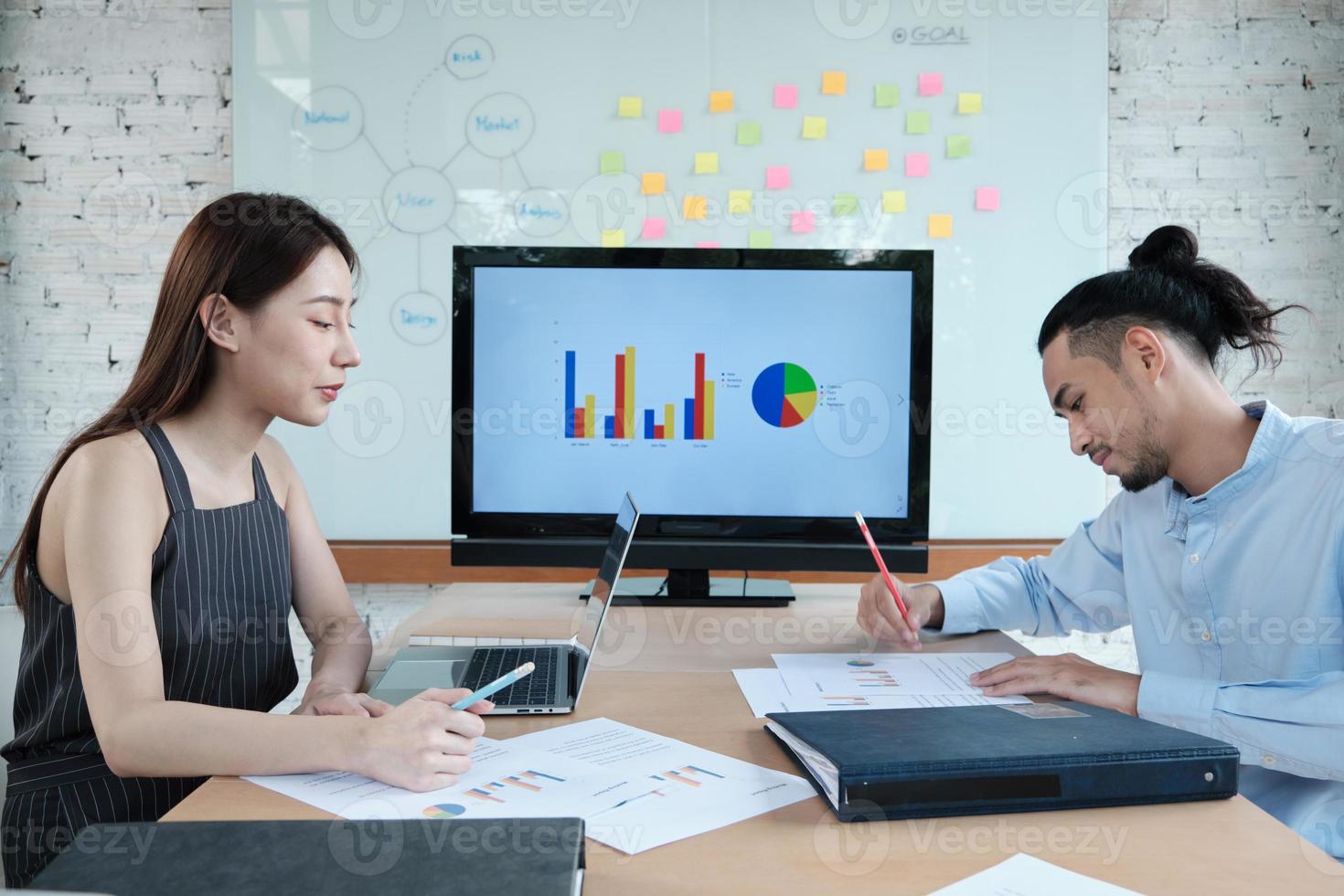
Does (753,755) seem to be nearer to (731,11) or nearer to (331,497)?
(331,497)

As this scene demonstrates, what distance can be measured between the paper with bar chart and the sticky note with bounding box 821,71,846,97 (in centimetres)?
103

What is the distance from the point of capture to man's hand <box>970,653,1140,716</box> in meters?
0.94

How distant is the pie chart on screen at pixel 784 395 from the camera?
151 cm

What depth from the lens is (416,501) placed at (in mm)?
2375

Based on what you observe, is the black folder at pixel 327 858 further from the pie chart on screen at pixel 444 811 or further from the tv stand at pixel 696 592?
the tv stand at pixel 696 592

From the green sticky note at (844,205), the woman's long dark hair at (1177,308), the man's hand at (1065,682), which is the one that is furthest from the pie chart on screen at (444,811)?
the green sticky note at (844,205)

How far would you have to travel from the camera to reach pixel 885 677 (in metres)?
1.04

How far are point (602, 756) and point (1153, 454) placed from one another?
0.79 meters

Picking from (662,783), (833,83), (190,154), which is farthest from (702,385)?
(190,154)

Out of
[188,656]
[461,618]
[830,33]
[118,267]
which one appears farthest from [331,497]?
[830,33]

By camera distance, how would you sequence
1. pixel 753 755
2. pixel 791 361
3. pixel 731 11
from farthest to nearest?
1. pixel 731 11
2. pixel 791 361
3. pixel 753 755

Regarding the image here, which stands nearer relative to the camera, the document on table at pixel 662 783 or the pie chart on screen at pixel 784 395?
the document on table at pixel 662 783

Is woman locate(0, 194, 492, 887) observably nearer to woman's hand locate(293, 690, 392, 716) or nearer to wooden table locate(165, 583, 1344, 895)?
woman's hand locate(293, 690, 392, 716)

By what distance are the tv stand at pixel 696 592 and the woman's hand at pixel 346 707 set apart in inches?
24.4
